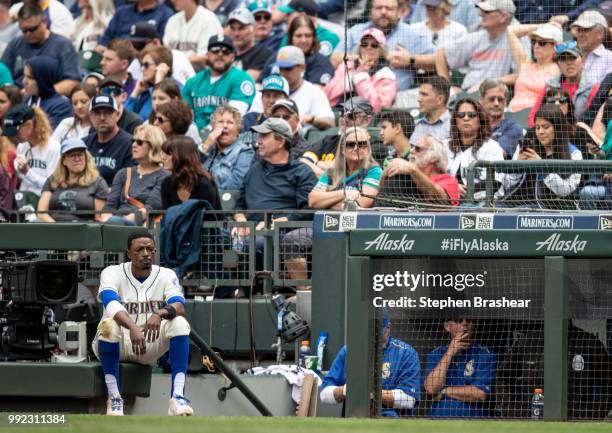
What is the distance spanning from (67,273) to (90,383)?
0.80 m

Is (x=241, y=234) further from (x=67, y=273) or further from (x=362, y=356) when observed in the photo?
(x=362, y=356)

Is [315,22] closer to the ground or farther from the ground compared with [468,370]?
farther from the ground

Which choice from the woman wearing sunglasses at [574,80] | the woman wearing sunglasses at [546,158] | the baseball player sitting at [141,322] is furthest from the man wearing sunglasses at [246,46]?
the baseball player sitting at [141,322]

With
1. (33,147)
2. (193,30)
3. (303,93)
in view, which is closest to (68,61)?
(193,30)

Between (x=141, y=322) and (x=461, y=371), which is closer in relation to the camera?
(x=461, y=371)

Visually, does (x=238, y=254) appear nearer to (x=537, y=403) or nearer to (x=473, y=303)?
(x=473, y=303)

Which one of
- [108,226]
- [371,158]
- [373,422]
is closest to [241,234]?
[371,158]

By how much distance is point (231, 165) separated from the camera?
1316cm

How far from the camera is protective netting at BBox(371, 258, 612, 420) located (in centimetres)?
832

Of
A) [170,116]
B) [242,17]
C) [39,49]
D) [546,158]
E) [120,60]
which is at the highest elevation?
[242,17]

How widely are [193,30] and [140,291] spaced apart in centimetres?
759

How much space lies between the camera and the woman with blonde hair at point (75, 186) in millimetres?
13078

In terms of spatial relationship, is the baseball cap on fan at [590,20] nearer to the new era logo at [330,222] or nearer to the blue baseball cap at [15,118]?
the new era logo at [330,222]

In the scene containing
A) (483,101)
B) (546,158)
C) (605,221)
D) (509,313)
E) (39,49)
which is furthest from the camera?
(39,49)
